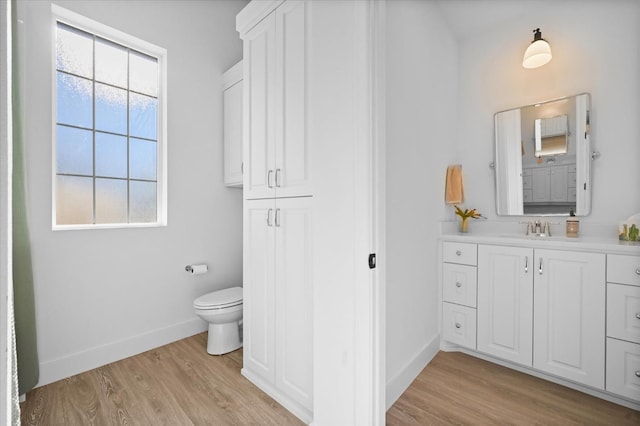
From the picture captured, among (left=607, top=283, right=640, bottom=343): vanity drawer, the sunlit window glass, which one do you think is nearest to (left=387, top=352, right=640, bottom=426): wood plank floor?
(left=607, top=283, right=640, bottom=343): vanity drawer

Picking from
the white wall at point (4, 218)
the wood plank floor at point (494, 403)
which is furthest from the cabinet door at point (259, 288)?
the white wall at point (4, 218)

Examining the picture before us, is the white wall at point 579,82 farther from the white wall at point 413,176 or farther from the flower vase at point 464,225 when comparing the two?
the white wall at point 413,176

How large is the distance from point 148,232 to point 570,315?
9.75ft

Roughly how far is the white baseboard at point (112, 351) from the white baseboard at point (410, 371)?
5.74 ft

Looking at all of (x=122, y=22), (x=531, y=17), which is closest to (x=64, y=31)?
(x=122, y=22)

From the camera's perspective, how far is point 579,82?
2.05 metres

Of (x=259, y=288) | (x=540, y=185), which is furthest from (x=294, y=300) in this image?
(x=540, y=185)

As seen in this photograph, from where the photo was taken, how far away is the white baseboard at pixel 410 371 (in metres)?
1.65

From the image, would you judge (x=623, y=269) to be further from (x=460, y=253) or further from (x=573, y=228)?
(x=460, y=253)

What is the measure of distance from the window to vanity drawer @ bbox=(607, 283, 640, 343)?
3072 mm

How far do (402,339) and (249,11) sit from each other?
2.27 m

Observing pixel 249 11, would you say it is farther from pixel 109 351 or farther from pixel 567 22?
pixel 109 351

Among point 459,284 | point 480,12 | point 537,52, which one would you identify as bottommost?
point 459,284

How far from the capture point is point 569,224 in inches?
79.4
